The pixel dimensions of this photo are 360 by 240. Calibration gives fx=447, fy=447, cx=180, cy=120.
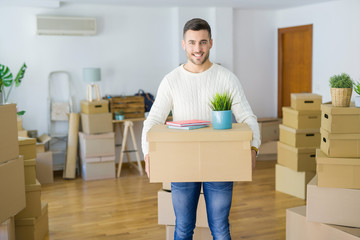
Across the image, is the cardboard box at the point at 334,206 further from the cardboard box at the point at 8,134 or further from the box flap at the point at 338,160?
the cardboard box at the point at 8,134

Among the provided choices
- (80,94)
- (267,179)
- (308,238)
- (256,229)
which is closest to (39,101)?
(80,94)

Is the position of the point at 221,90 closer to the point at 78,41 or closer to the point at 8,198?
the point at 8,198

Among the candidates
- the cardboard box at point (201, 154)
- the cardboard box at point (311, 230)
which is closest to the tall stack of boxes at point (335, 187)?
the cardboard box at point (311, 230)

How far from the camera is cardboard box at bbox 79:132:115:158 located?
18.7 feet

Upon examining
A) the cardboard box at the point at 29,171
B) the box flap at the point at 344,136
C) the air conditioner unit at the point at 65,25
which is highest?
the air conditioner unit at the point at 65,25

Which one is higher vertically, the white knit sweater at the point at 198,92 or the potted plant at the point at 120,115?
the white knit sweater at the point at 198,92

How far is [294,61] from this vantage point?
6809mm

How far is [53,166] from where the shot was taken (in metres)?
6.04

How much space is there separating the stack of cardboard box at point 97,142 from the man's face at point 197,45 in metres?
3.71

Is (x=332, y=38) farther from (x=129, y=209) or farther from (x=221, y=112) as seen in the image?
(x=221, y=112)

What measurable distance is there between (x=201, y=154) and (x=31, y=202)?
187 centimetres

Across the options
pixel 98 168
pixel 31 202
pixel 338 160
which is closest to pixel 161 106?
pixel 338 160

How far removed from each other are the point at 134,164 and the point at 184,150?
4.37 m

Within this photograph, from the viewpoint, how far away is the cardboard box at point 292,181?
4.66m
